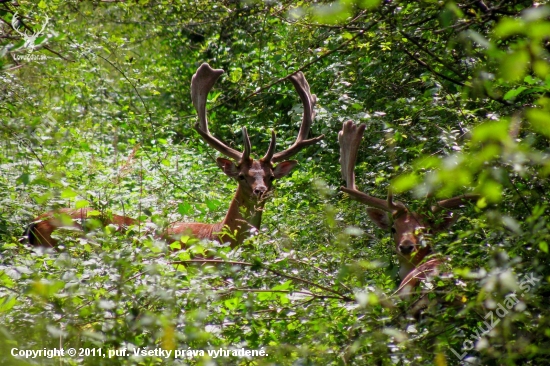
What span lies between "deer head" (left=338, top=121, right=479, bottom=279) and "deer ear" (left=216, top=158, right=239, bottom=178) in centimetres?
172

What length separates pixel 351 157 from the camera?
6.94 metres

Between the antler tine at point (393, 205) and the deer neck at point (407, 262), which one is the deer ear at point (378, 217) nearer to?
the antler tine at point (393, 205)

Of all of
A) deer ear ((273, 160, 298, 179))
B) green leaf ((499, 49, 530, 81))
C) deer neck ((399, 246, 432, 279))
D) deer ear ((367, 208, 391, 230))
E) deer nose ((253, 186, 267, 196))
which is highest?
deer ear ((273, 160, 298, 179))

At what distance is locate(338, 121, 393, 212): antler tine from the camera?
263 inches

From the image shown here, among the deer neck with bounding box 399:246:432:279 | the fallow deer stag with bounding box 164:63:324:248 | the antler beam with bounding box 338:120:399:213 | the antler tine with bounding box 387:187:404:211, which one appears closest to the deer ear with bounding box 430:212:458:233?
the deer neck with bounding box 399:246:432:279

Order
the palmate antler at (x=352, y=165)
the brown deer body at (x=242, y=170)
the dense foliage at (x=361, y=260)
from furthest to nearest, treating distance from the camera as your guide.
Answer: the brown deer body at (x=242, y=170)
the palmate antler at (x=352, y=165)
the dense foliage at (x=361, y=260)

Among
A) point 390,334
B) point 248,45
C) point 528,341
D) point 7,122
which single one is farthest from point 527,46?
point 248,45

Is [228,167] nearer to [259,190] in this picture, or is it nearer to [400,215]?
[259,190]

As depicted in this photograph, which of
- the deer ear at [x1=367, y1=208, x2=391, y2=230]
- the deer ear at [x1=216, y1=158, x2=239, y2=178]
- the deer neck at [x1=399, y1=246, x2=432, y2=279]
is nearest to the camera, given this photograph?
the deer neck at [x1=399, y1=246, x2=432, y2=279]

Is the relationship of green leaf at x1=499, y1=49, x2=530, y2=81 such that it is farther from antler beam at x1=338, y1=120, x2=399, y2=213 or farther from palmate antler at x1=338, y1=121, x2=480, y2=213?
antler beam at x1=338, y1=120, x2=399, y2=213

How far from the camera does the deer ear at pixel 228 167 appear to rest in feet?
27.9

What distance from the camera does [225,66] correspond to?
13922mm

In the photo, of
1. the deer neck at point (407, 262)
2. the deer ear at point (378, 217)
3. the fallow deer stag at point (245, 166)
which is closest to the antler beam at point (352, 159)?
the deer ear at point (378, 217)

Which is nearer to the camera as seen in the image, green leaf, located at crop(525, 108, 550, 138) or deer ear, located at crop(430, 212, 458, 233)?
green leaf, located at crop(525, 108, 550, 138)
